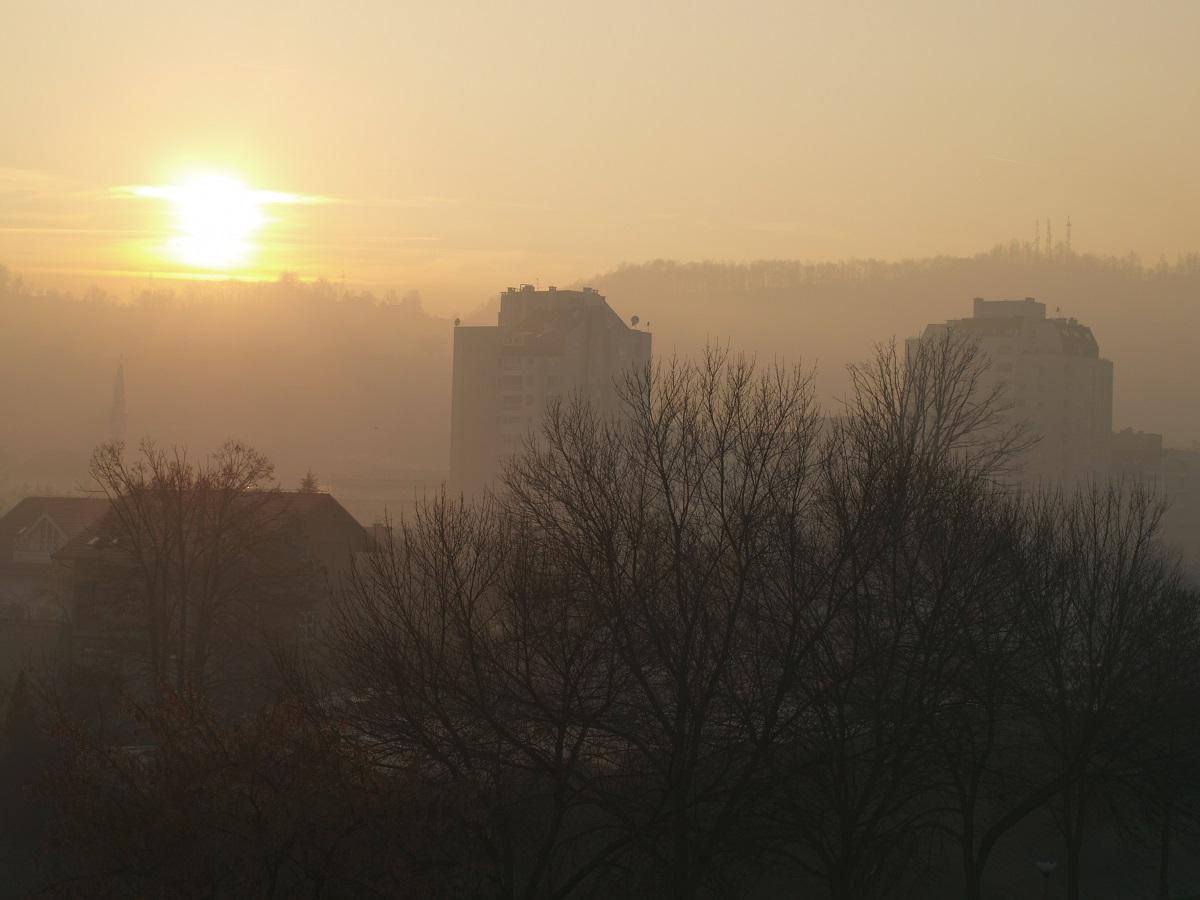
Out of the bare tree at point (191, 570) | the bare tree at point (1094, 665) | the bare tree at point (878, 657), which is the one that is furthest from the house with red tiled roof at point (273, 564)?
the bare tree at point (1094, 665)

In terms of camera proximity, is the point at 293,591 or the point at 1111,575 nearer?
the point at 1111,575

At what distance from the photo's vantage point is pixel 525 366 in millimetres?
79750

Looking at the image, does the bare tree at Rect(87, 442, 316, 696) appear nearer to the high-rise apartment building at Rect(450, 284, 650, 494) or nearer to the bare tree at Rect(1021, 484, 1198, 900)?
the bare tree at Rect(1021, 484, 1198, 900)

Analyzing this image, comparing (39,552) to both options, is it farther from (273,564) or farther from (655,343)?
(655,343)

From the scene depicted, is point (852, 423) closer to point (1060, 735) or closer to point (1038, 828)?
point (1060, 735)

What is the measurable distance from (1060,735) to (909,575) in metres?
4.82

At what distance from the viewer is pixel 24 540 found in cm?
4284

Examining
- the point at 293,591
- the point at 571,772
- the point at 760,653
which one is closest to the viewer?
the point at 571,772

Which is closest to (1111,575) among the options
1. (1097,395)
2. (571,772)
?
(571,772)

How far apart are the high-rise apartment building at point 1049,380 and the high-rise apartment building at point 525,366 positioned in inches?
788

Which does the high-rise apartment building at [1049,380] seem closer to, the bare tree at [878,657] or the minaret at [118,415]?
the bare tree at [878,657]

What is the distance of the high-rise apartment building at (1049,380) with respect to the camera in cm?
8431

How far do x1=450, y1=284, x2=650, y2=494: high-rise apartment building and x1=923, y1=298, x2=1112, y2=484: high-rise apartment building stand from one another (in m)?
20.0

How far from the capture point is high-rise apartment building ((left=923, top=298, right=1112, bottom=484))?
277ft
